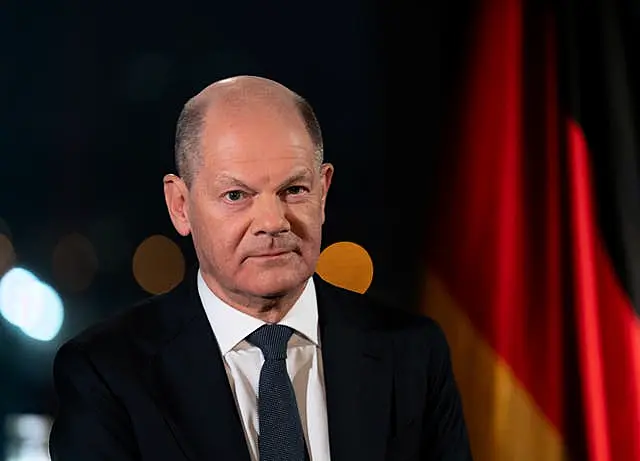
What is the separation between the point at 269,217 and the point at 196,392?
0.28 metres

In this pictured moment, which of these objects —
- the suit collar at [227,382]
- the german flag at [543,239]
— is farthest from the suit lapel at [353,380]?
the german flag at [543,239]

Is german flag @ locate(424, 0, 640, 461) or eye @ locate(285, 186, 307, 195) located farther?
german flag @ locate(424, 0, 640, 461)

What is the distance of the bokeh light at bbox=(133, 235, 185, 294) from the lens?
1690 millimetres

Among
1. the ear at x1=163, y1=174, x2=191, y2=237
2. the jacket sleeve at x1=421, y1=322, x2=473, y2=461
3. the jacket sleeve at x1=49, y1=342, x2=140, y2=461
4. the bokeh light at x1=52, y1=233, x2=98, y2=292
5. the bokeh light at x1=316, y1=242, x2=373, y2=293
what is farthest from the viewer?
the bokeh light at x1=316, y1=242, x2=373, y2=293

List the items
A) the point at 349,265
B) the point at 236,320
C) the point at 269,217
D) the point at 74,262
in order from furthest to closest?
the point at 349,265 < the point at 74,262 < the point at 236,320 < the point at 269,217

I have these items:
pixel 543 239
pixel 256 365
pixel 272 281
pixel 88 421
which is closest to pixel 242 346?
pixel 256 365

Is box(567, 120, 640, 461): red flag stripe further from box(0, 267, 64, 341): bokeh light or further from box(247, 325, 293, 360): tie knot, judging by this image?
box(0, 267, 64, 341): bokeh light

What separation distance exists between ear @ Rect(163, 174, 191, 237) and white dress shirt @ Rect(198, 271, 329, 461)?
0.09 metres

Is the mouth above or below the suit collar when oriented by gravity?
above

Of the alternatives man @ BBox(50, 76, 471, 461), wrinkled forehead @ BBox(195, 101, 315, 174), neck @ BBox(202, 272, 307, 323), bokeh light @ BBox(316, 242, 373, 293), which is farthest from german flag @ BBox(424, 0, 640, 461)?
wrinkled forehead @ BBox(195, 101, 315, 174)

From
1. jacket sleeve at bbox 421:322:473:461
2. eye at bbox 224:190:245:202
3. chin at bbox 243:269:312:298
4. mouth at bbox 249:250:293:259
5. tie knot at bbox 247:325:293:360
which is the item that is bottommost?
jacket sleeve at bbox 421:322:473:461

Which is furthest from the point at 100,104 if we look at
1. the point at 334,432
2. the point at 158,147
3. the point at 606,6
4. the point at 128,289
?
the point at 606,6

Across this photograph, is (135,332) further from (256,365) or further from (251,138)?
(251,138)

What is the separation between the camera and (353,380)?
1461 mm
